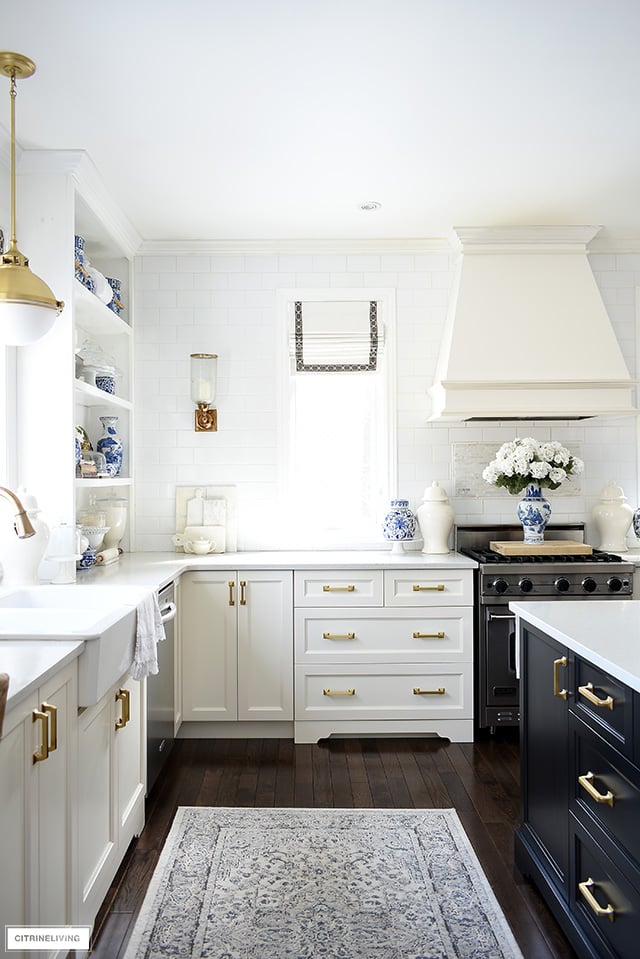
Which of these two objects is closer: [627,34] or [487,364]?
[627,34]

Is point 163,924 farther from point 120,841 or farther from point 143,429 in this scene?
point 143,429

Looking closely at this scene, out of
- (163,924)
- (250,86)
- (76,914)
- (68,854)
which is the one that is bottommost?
(163,924)

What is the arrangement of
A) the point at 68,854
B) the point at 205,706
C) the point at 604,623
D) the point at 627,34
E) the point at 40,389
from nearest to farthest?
the point at 68,854, the point at 604,623, the point at 627,34, the point at 40,389, the point at 205,706

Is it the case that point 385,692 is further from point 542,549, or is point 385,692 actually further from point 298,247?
point 298,247

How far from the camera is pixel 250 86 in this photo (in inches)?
102

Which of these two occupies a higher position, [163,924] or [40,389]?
[40,389]

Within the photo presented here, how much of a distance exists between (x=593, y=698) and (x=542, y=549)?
2.20m

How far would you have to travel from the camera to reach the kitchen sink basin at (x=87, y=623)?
196 centimetres

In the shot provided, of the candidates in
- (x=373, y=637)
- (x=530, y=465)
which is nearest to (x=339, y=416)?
(x=530, y=465)

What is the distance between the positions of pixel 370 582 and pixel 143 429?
1711 mm

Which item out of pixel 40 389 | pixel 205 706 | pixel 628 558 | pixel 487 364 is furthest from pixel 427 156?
pixel 205 706

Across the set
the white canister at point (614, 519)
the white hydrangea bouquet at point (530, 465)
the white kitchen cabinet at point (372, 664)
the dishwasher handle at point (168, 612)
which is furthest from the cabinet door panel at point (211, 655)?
the white canister at point (614, 519)

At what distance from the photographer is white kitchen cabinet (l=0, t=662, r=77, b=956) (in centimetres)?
150

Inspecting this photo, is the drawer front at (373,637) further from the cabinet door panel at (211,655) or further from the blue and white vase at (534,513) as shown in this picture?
the blue and white vase at (534,513)
